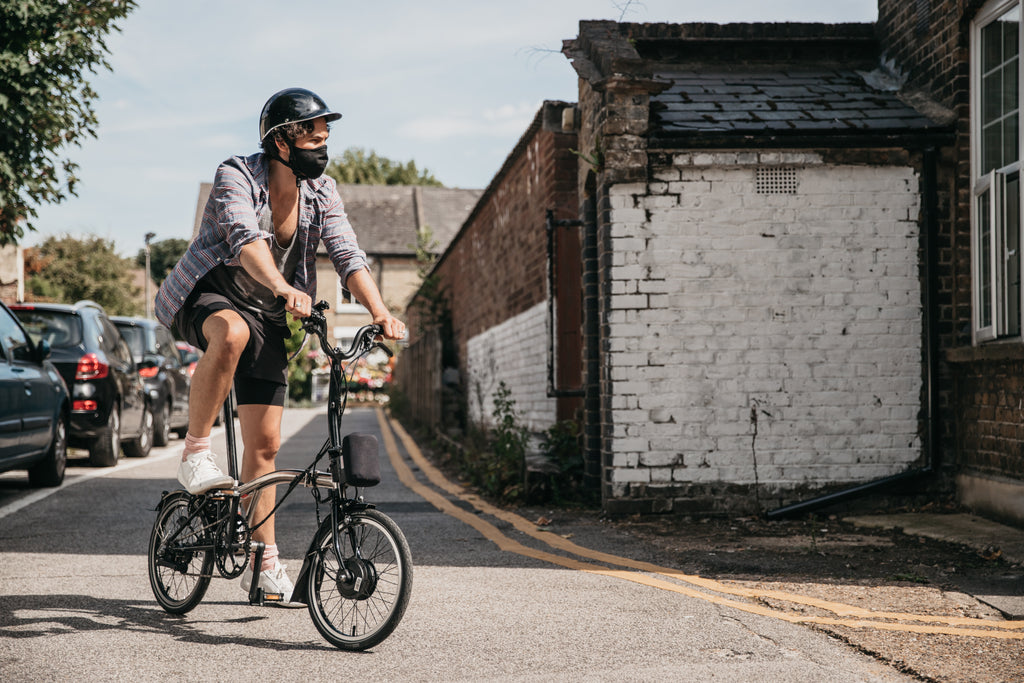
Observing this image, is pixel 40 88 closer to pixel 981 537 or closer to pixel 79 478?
pixel 79 478

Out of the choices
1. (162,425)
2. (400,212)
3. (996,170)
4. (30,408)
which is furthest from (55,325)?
(400,212)

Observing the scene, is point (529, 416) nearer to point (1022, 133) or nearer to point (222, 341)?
point (1022, 133)

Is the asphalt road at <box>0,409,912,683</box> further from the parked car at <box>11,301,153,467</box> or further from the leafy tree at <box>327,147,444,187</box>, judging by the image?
the leafy tree at <box>327,147,444,187</box>

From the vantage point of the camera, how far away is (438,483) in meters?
10.7

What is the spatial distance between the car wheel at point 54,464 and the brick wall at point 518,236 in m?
4.43

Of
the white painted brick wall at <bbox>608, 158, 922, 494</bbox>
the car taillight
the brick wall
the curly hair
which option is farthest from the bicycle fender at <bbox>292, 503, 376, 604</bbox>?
the car taillight

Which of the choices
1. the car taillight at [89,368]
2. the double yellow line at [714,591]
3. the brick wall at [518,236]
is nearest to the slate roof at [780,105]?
the brick wall at [518,236]

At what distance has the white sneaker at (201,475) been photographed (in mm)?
4176

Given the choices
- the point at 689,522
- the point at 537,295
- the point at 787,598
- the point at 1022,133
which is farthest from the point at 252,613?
the point at 537,295

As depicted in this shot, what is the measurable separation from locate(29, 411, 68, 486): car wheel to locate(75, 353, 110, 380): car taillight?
1.09 metres

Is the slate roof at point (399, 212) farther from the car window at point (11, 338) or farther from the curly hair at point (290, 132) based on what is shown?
the curly hair at point (290, 132)

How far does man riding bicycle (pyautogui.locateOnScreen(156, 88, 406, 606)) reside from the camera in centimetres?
407

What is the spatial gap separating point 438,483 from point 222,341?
6781 millimetres

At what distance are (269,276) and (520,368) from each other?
25.3ft
